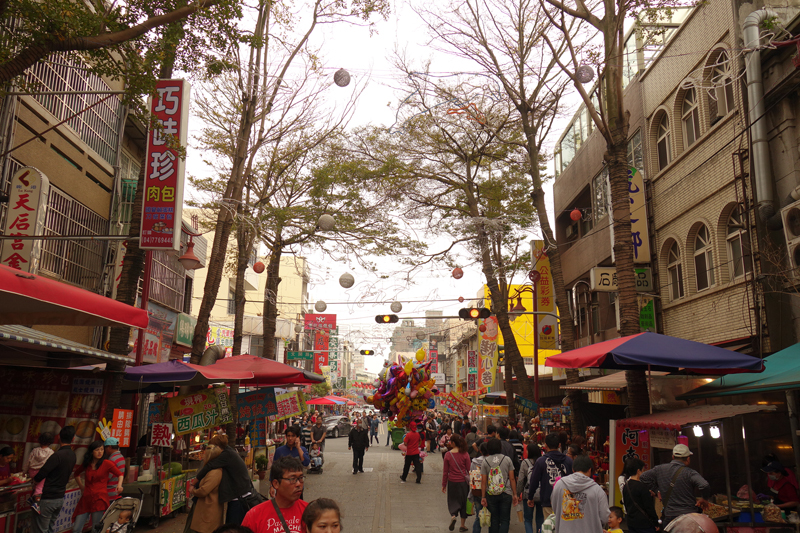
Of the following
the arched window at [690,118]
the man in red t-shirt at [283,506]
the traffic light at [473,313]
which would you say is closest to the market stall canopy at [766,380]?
the arched window at [690,118]

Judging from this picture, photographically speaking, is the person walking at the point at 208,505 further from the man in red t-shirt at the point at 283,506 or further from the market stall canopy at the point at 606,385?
the market stall canopy at the point at 606,385

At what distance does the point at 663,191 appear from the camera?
16516 mm

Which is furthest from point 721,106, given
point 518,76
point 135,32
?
point 135,32

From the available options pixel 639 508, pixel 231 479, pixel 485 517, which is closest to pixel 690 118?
pixel 639 508

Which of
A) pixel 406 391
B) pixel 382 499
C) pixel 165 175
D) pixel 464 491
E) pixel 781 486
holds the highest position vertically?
pixel 165 175

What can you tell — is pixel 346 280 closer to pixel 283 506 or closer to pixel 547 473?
pixel 547 473

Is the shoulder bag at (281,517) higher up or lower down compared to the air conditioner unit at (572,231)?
lower down

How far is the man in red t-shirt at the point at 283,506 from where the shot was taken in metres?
4.35

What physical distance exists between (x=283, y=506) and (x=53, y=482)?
5.09 meters

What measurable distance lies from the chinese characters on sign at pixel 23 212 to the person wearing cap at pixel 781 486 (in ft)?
41.9

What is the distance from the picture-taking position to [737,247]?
13023 mm

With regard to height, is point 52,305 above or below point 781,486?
above

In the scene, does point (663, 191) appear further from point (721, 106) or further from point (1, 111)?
point (1, 111)

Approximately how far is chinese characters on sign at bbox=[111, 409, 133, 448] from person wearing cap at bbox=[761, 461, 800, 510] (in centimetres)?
994
